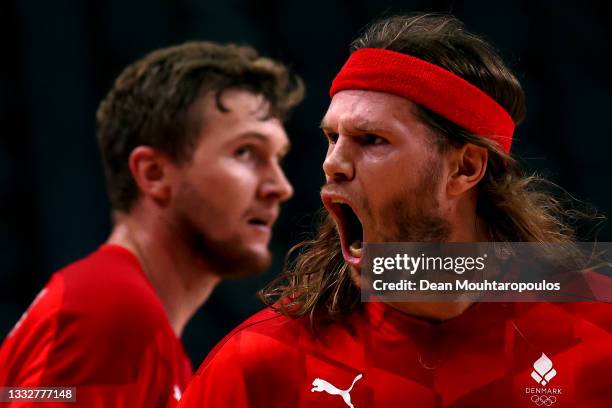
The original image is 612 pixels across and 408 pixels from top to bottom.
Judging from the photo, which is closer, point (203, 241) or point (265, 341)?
point (265, 341)

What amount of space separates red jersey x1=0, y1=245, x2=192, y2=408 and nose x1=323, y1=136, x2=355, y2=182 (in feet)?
1.84

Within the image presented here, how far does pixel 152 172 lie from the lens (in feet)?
5.67

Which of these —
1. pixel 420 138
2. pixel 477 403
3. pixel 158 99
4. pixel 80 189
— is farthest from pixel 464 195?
pixel 80 189

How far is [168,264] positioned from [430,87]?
0.85m

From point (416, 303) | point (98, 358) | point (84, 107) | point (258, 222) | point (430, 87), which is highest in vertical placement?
point (84, 107)

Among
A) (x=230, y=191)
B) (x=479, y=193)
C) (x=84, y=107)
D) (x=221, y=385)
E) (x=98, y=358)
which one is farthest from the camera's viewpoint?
(x=84, y=107)

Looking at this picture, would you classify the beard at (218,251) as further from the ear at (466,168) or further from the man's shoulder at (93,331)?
the ear at (466,168)

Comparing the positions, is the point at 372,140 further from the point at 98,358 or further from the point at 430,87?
the point at 98,358

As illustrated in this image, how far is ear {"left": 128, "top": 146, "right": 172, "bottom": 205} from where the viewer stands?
5.60 ft

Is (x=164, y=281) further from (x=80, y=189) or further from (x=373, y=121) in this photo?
(x=373, y=121)

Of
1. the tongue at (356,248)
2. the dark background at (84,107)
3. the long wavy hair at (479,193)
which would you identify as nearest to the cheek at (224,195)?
the dark background at (84,107)

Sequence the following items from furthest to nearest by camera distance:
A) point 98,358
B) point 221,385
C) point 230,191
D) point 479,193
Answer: point 230,191
point 98,358
point 479,193
point 221,385

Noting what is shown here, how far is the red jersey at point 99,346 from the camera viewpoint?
1342 mm

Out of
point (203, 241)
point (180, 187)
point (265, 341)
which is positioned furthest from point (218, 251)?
point (265, 341)
